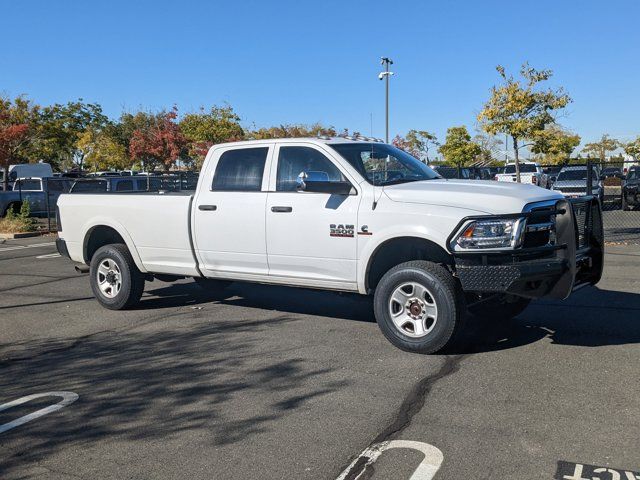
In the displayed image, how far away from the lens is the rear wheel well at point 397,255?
6293mm

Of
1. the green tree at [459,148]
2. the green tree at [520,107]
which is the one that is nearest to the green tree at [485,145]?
the green tree at [459,148]

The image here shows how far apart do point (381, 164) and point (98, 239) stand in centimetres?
414

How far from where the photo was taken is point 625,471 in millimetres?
3678

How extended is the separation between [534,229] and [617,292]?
12.9 feet

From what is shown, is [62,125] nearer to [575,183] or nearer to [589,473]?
[575,183]

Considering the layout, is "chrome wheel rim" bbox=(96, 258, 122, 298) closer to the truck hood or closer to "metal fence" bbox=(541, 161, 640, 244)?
the truck hood

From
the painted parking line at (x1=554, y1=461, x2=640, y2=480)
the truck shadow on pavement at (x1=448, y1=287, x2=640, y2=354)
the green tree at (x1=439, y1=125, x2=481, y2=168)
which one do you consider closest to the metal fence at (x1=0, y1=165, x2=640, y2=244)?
the truck shadow on pavement at (x1=448, y1=287, x2=640, y2=354)

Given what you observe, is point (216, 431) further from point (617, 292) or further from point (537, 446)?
point (617, 292)

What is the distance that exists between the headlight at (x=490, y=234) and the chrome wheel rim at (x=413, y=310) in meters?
0.58

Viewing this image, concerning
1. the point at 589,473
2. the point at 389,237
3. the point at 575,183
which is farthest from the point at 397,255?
the point at 575,183

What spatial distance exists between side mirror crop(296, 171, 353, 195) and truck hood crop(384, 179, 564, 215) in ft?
1.31

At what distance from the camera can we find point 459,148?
52125mm

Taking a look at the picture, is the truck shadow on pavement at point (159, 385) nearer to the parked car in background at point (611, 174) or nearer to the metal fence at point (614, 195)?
the metal fence at point (614, 195)

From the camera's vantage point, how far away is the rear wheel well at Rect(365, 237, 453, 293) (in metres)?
6.29
